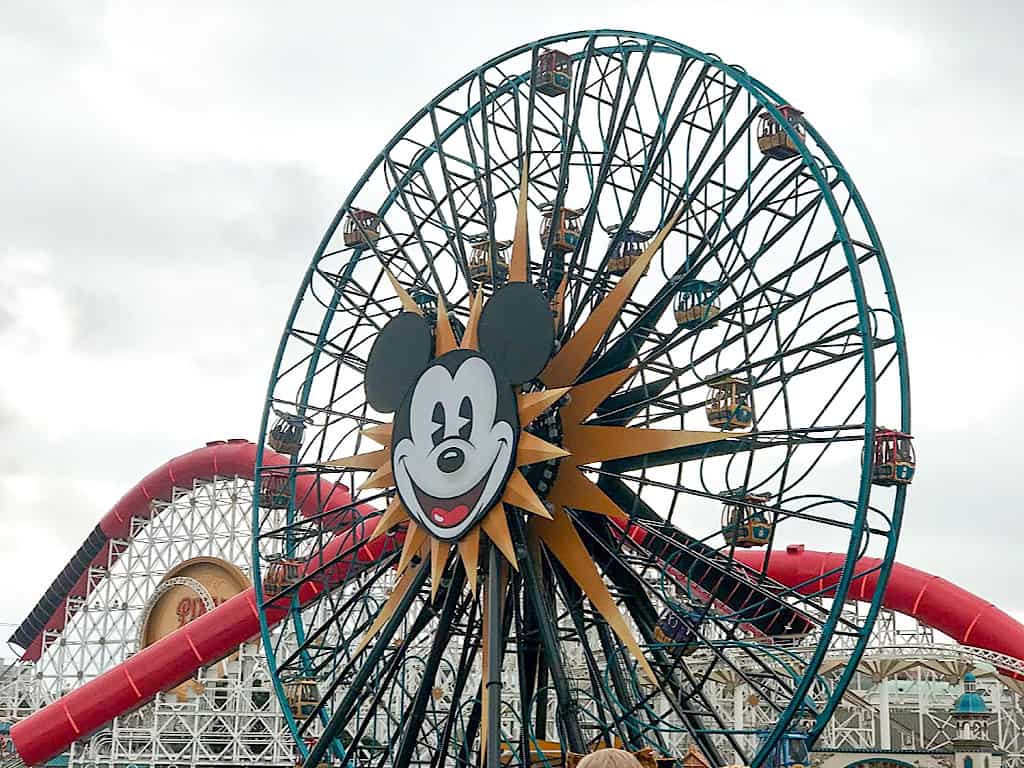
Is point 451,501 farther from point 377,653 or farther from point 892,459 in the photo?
point 892,459

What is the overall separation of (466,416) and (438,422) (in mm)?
541

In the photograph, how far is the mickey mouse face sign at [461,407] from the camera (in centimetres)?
2031

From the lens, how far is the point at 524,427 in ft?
65.9

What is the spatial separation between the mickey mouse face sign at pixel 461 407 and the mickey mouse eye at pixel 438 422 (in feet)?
0.05

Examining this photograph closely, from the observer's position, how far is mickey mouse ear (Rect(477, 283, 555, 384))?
20266mm

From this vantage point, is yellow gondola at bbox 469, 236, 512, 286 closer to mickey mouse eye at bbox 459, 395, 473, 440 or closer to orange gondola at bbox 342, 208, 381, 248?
mickey mouse eye at bbox 459, 395, 473, 440

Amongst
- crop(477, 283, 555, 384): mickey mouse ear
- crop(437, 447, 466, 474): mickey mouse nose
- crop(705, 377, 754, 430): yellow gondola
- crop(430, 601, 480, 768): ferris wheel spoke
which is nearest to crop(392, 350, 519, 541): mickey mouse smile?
crop(437, 447, 466, 474): mickey mouse nose

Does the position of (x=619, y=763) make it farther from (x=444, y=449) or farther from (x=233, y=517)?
(x=233, y=517)

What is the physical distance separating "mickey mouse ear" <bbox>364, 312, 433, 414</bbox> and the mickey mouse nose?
50.9 inches

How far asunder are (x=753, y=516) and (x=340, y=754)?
9136mm

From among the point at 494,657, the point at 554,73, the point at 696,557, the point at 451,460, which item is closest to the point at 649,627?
the point at 696,557

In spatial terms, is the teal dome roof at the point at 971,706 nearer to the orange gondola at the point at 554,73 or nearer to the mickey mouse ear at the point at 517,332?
the mickey mouse ear at the point at 517,332

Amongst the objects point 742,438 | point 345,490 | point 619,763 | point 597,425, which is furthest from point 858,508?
point 345,490

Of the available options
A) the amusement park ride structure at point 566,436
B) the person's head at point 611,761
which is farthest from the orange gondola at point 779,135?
the person's head at point 611,761
